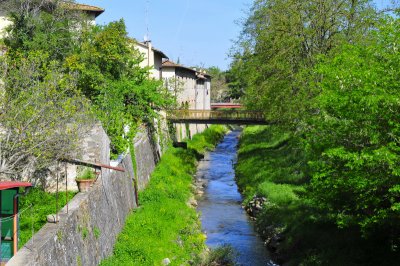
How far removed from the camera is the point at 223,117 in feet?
132

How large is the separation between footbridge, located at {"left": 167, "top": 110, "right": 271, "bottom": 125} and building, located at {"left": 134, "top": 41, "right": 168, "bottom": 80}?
3787mm

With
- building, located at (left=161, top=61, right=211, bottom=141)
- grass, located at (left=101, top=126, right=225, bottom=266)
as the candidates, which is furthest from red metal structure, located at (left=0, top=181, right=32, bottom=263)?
building, located at (left=161, top=61, right=211, bottom=141)

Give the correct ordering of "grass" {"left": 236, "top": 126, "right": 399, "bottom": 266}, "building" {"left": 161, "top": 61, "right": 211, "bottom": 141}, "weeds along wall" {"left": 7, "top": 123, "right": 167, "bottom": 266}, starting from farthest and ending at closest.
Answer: "building" {"left": 161, "top": 61, "right": 211, "bottom": 141} → "grass" {"left": 236, "top": 126, "right": 399, "bottom": 266} → "weeds along wall" {"left": 7, "top": 123, "right": 167, "bottom": 266}

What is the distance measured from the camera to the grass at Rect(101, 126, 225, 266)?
661 inches

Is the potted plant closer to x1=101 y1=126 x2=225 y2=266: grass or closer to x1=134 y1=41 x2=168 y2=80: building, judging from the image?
x1=101 y1=126 x2=225 y2=266: grass

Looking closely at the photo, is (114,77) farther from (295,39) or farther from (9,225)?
(9,225)

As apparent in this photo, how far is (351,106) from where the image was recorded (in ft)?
44.2

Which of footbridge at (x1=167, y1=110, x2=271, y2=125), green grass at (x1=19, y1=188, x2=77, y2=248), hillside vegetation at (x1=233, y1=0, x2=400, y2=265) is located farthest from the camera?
footbridge at (x1=167, y1=110, x2=271, y2=125)

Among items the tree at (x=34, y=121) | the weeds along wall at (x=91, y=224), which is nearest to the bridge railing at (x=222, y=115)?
the weeds along wall at (x=91, y=224)

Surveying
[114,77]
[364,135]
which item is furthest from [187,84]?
[364,135]

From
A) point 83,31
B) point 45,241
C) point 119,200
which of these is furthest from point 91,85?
point 45,241

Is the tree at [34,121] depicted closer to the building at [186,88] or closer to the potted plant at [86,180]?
the potted plant at [86,180]

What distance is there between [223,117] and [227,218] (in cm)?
1523

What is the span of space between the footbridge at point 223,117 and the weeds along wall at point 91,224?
637 inches
